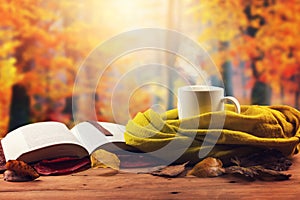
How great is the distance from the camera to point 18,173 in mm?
780

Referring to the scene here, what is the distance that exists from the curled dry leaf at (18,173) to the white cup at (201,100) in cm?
33

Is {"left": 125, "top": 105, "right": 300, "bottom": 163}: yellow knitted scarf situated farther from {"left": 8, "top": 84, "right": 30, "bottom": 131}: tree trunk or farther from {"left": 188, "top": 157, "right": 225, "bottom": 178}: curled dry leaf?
{"left": 8, "top": 84, "right": 30, "bottom": 131}: tree trunk

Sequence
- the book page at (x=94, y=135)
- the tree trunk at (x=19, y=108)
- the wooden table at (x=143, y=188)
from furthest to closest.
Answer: the tree trunk at (x=19, y=108), the book page at (x=94, y=135), the wooden table at (x=143, y=188)

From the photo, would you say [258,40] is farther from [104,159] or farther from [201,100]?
[104,159]

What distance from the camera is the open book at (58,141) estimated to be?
33.5 inches

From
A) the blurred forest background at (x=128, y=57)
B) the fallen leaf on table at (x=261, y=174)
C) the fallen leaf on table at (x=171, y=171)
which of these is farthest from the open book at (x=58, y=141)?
the blurred forest background at (x=128, y=57)

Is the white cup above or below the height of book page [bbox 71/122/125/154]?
above

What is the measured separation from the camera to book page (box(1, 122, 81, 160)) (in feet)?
2.81

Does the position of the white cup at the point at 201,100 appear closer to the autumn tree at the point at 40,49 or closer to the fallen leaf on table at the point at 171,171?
the fallen leaf on table at the point at 171,171

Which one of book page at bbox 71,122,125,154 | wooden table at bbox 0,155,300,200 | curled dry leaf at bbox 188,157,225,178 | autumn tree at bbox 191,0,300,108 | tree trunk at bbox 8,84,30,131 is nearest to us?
wooden table at bbox 0,155,300,200

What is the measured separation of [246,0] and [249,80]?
497mm

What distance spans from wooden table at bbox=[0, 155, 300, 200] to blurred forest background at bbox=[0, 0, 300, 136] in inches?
69.2

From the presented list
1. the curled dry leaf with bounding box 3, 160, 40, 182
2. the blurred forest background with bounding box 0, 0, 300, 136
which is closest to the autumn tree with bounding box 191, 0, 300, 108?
the blurred forest background with bounding box 0, 0, 300, 136

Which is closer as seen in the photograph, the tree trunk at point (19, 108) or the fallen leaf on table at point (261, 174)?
the fallen leaf on table at point (261, 174)
